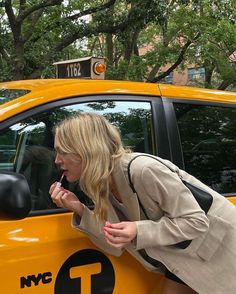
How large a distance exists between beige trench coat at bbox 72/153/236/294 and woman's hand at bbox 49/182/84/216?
1.4 inches

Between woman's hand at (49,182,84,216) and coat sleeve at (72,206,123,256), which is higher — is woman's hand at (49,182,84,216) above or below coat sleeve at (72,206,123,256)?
above

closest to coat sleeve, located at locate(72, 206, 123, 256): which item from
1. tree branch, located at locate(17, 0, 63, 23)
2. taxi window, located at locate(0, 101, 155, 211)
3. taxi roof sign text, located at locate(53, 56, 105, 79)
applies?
taxi window, located at locate(0, 101, 155, 211)

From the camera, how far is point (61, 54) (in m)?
10.7

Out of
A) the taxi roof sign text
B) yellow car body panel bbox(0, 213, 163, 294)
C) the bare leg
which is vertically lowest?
the bare leg

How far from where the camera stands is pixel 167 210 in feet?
6.06

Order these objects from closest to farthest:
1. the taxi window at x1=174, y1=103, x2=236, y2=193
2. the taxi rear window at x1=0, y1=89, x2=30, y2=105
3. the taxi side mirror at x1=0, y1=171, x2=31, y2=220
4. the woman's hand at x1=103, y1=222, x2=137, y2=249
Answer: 1. the taxi side mirror at x1=0, y1=171, x2=31, y2=220
2. the woman's hand at x1=103, y1=222, x2=137, y2=249
3. the taxi rear window at x1=0, y1=89, x2=30, y2=105
4. the taxi window at x1=174, y1=103, x2=236, y2=193

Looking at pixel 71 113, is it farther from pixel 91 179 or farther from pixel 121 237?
pixel 121 237

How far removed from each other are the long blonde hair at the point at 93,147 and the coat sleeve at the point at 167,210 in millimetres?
124

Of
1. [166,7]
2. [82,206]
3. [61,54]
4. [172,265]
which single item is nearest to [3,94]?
[82,206]

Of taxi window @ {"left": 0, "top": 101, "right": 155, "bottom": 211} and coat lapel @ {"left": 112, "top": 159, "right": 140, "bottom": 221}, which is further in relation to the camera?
taxi window @ {"left": 0, "top": 101, "right": 155, "bottom": 211}

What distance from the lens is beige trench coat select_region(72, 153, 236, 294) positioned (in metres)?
1.83

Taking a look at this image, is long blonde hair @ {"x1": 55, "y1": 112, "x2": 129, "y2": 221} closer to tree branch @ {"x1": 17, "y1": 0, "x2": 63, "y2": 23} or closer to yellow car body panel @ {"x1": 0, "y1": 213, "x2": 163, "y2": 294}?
yellow car body panel @ {"x1": 0, "y1": 213, "x2": 163, "y2": 294}

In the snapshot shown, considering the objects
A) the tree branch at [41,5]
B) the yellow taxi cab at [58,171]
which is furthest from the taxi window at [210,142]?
the tree branch at [41,5]

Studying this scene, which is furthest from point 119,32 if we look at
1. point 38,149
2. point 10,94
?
point 38,149
